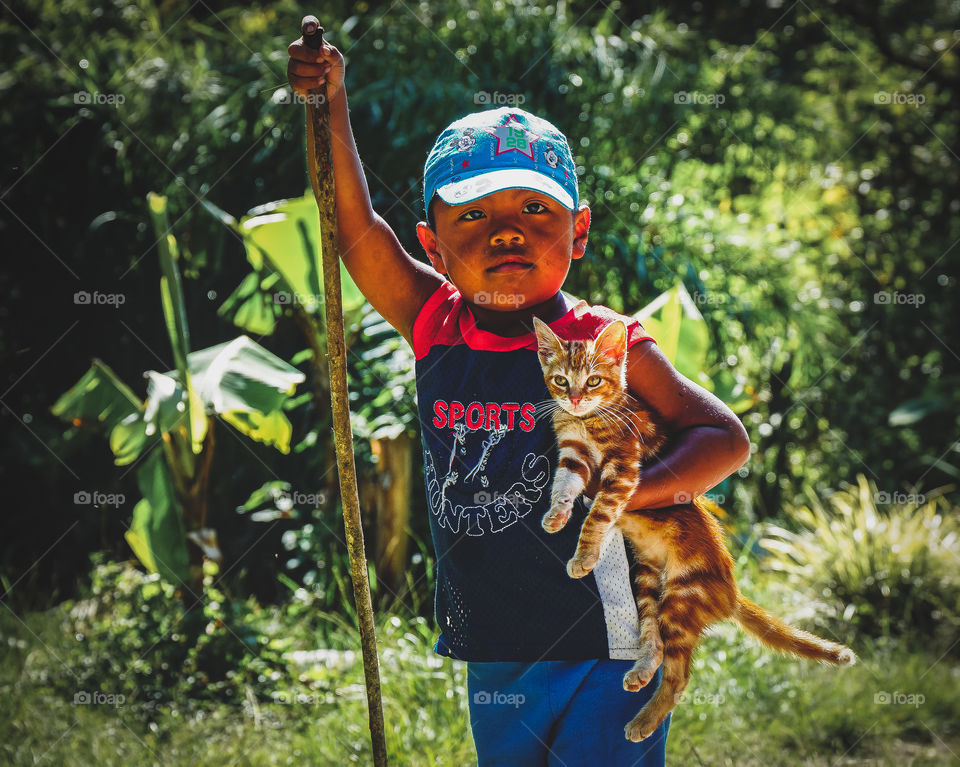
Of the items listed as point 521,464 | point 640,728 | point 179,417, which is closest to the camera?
point 640,728

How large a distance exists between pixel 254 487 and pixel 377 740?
322 cm

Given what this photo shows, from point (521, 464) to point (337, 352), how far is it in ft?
1.51

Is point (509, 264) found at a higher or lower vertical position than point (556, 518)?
higher

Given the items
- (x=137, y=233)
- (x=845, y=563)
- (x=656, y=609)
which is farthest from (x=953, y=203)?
(x=656, y=609)

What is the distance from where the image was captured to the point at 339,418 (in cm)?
196

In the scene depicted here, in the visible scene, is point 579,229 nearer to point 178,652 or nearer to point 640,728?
point 640,728

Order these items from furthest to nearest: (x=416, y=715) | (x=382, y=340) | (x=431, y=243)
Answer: (x=382, y=340), (x=416, y=715), (x=431, y=243)

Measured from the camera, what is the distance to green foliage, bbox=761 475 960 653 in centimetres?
469

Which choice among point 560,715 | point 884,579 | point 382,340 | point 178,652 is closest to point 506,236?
point 560,715

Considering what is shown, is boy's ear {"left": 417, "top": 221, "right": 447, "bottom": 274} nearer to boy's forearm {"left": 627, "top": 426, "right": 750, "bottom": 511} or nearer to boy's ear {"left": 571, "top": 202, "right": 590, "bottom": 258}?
boy's ear {"left": 571, "top": 202, "right": 590, "bottom": 258}

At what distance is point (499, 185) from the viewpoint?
190 cm

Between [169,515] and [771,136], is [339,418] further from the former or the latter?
[771,136]

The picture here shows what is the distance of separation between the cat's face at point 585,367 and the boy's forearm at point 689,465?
168mm

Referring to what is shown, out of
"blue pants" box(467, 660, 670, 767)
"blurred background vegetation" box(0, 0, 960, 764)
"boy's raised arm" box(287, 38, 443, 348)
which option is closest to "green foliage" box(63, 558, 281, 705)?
"blurred background vegetation" box(0, 0, 960, 764)
